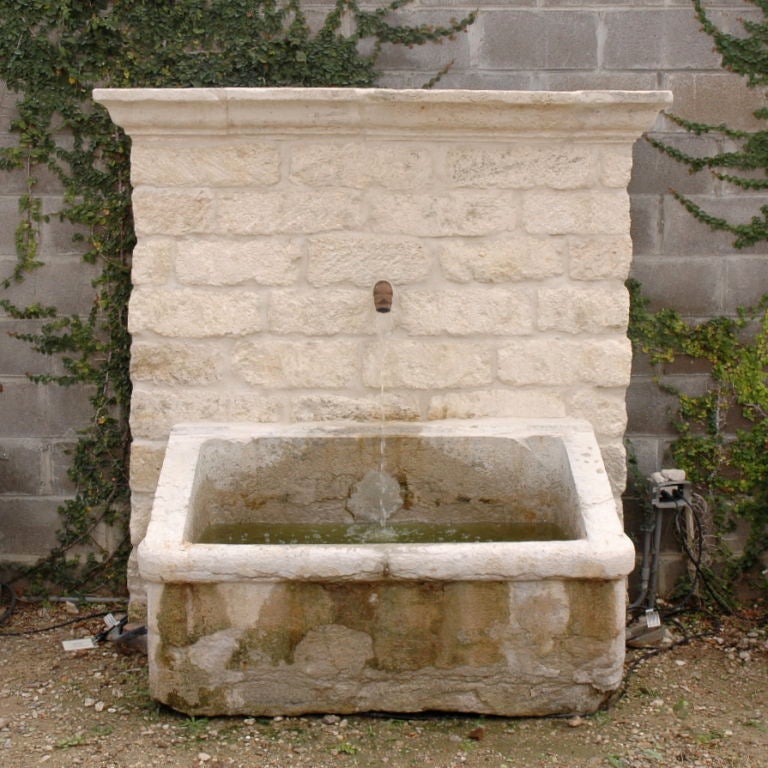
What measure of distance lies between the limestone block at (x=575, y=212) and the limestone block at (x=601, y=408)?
57 centimetres

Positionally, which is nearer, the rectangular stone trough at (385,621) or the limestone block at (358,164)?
the rectangular stone trough at (385,621)

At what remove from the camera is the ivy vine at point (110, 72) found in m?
3.79

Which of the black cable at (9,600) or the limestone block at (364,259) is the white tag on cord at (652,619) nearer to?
the limestone block at (364,259)

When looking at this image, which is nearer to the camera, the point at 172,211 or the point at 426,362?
the point at 172,211

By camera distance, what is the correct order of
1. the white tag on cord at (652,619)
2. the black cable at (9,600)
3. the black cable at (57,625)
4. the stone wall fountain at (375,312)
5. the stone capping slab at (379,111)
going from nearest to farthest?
the stone capping slab at (379,111) → the stone wall fountain at (375,312) → the white tag on cord at (652,619) → the black cable at (57,625) → the black cable at (9,600)

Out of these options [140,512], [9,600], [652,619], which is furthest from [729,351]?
[9,600]

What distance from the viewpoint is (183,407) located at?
11.6ft

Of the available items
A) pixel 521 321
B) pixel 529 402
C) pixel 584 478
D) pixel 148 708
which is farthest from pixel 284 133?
pixel 148 708

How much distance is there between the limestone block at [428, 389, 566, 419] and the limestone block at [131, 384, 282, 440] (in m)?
0.60

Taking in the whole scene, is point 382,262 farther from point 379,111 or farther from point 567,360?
point 567,360

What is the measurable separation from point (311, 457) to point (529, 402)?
80cm

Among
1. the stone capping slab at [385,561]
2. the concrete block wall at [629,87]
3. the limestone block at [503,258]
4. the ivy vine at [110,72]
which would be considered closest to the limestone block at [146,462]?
the ivy vine at [110,72]

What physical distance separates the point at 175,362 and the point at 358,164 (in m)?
0.94

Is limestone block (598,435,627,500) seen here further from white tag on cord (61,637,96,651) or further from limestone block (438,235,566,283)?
white tag on cord (61,637,96,651)
